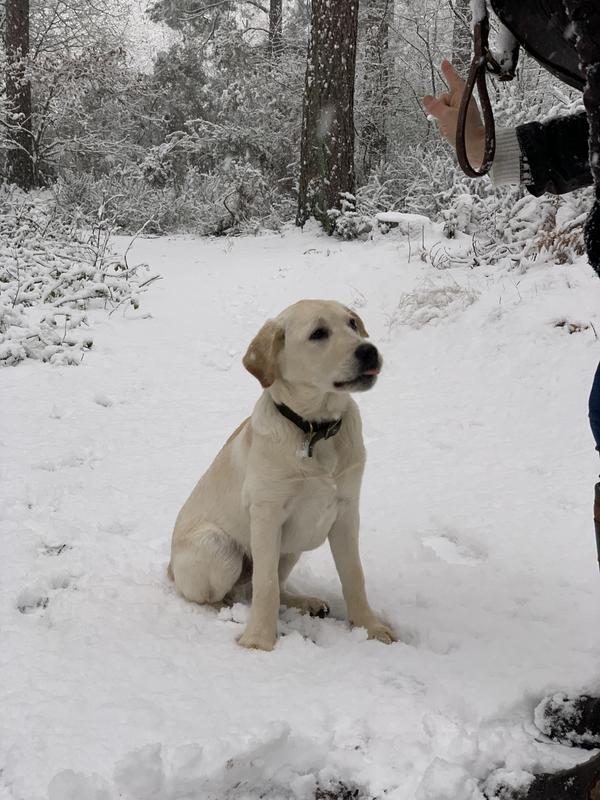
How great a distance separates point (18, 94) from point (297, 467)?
38.9 feet

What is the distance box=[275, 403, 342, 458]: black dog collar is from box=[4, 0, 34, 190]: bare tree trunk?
34.5 feet

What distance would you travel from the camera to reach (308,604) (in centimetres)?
249

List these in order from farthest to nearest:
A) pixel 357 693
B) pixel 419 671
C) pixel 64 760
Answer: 1. pixel 419 671
2. pixel 357 693
3. pixel 64 760

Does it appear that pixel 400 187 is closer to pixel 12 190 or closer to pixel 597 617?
pixel 12 190

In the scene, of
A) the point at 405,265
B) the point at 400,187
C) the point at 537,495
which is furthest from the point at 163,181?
the point at 537,495

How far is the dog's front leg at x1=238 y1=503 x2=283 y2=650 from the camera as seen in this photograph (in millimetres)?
2180

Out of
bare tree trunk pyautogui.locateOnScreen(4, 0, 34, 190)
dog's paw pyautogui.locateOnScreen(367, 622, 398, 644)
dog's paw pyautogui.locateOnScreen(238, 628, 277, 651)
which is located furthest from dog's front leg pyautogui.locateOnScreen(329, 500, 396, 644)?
bare tree trunk pyautogui.locateOnScreen(4, 0, 34, 190)

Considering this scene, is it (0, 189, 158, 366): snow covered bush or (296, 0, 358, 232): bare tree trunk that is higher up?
(296, 0, 358, 232): bare tree trunk

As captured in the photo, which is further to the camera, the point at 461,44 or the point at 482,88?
the point at 461,44

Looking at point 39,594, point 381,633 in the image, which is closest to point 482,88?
point 381,633

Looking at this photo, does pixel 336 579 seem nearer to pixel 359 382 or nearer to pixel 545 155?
pixel 359 382

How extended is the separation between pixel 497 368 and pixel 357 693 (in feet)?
10.4

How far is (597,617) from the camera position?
2129 mm

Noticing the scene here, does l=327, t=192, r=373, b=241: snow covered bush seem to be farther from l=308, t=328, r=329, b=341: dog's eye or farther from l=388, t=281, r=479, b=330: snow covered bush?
l=308, t=328, r=329, b=341: dog's eye
